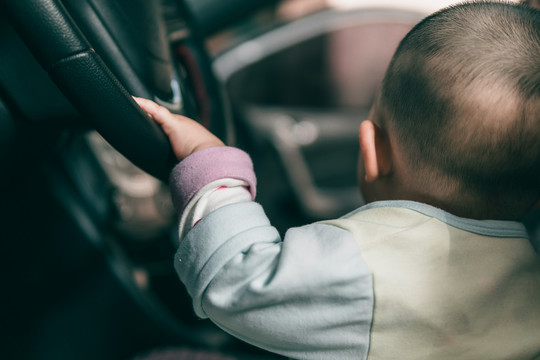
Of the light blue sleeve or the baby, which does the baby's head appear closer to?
the baby

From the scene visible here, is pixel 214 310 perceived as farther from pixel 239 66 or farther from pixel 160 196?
pixel 239 66

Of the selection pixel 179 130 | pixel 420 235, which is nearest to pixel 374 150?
pixel 420 235

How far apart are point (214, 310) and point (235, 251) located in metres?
0.07

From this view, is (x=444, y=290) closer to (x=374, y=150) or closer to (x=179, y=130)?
(x=374, y=150)

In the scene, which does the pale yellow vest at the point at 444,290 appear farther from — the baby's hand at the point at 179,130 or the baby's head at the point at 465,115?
the baby's hand at the point at 179,130

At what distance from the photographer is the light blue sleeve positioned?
0.54 m

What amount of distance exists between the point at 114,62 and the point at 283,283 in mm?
277

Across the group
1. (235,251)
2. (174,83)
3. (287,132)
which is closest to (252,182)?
(235,251)

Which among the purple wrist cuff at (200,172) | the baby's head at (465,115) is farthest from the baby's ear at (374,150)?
the purple wrist cuff at (200,172)

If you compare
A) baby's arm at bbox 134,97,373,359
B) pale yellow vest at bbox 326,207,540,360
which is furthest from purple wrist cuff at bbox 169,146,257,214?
pale yellow vest at bbox 326,207,540,360

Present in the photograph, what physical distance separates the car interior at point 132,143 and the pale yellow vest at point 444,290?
0.24 metres

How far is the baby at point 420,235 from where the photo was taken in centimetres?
54

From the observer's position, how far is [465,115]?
1.76ft

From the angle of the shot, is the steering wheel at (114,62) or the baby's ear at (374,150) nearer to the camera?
the steering wheel at (114,62)
